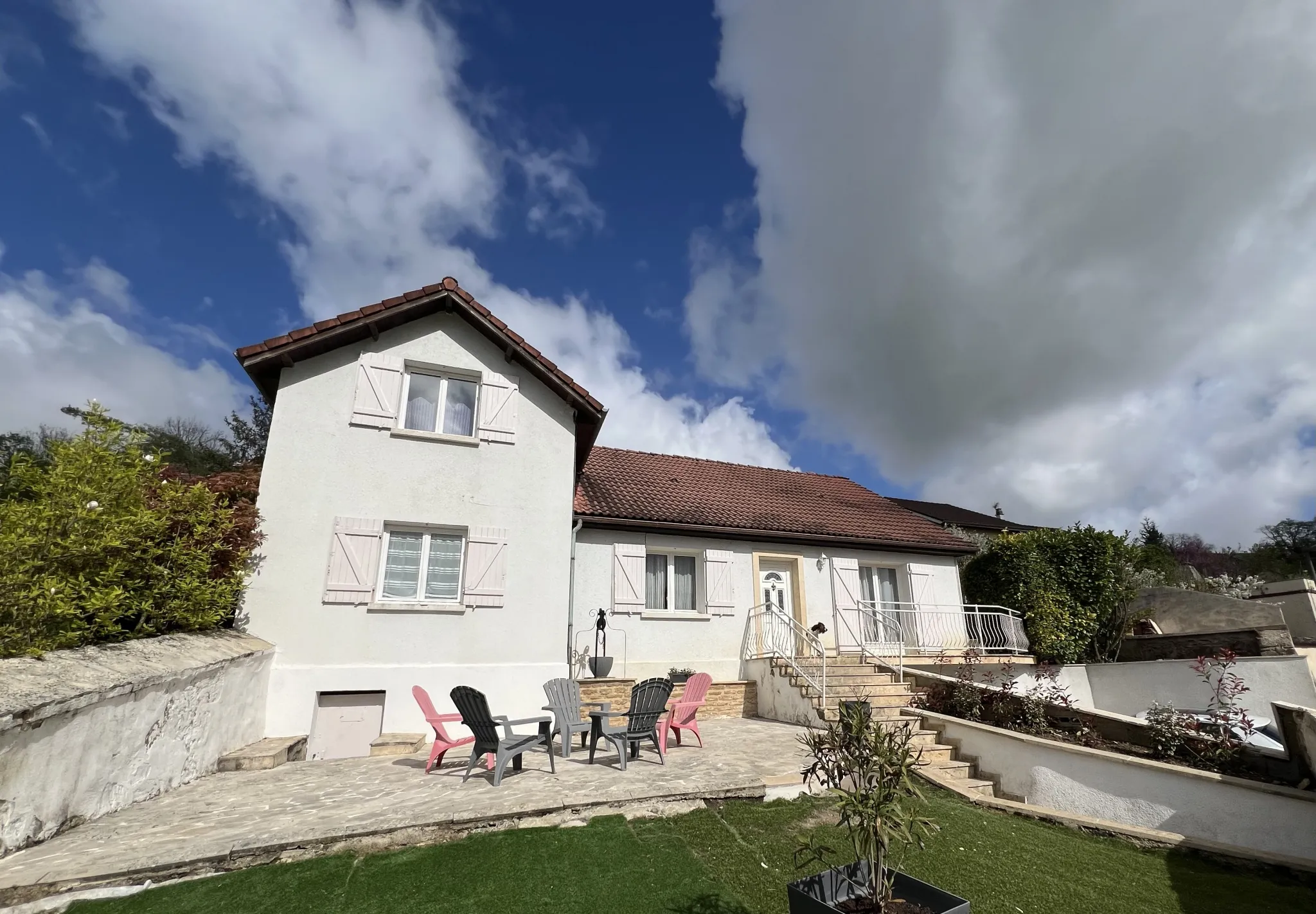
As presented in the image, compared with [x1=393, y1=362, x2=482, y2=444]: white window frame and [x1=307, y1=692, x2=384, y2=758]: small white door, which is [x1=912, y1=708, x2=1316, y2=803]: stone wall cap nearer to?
[x1=307, y1=692, x2=384, y2=758]: small white door

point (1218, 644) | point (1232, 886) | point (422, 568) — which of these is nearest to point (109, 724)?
point (422, 568)

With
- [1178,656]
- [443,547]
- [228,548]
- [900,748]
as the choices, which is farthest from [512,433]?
[1178,656]

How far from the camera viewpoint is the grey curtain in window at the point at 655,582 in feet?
40.2

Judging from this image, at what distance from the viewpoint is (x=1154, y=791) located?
581 centimetres

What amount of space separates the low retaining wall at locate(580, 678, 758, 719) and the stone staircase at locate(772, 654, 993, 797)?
1026 mm

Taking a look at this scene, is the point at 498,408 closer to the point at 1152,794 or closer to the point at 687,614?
the point at 687,614

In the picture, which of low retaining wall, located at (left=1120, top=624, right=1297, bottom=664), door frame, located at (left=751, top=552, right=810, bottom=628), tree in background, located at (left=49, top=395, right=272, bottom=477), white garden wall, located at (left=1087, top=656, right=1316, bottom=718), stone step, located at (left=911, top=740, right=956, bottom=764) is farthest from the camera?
tree in background, located at (left=49, top=395, right=272, bottom=477)

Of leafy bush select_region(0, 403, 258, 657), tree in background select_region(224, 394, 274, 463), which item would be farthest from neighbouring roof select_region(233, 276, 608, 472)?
tree in background select_region(224, 394, 274, 463)

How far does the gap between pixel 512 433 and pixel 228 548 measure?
4253mm

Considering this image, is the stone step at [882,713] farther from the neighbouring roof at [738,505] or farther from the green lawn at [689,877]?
the neighbouring roof at [738,505]

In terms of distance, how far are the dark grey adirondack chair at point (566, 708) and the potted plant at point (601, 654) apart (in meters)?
2.30

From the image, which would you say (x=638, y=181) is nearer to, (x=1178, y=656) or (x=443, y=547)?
(x=443, y=547)

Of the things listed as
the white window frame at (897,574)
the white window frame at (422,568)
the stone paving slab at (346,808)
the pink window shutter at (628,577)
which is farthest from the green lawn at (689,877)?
the white window frame at (897,574)

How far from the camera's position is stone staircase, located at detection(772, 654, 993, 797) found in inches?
283
